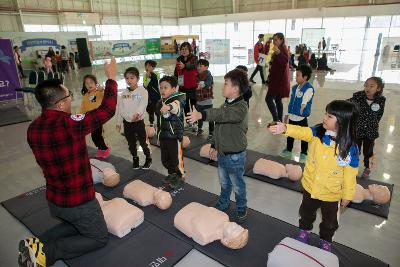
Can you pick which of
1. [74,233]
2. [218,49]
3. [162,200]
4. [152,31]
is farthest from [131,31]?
[74,233]

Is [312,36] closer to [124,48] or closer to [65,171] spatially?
[124,48]

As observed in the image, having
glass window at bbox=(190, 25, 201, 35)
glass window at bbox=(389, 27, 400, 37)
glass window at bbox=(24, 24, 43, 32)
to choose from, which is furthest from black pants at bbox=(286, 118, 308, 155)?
glass window at bbox=(190, 25, 201, 35)

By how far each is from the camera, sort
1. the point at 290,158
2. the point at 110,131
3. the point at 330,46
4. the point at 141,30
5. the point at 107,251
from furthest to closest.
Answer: the point at 141,30
the point at 330,46
the point at 110,131
the point at 290,158
the point at 107,251

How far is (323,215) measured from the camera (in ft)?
7.89

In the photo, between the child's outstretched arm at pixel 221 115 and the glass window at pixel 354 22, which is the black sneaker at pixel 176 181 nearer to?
the child's outstretched arm at pixel 221 115

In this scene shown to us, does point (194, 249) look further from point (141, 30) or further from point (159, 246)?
point (141, 30)

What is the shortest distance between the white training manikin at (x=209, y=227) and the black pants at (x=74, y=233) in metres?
0.78

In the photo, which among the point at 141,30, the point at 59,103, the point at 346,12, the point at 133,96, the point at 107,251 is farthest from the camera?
the point at 141,30

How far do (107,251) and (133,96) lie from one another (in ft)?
7.10

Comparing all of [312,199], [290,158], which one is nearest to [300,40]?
[290,158]

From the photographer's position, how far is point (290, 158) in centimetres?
456

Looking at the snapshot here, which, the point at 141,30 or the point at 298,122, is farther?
the point at 141,30

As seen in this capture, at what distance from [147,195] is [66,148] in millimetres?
1384

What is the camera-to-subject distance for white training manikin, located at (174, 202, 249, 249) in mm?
2512
